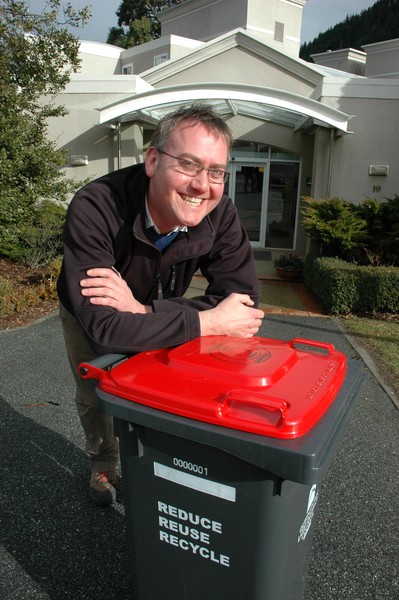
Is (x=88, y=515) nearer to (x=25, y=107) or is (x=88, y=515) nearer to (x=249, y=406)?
(x=249, y=406)

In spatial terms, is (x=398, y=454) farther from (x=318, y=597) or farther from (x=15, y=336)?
(x=15, y=336)

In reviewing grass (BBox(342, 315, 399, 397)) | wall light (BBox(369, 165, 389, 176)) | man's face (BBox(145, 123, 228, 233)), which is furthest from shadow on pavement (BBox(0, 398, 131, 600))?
wall light (BBox(369, 165, 389, 176))

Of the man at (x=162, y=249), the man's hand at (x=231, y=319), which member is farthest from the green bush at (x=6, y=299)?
the man's hand at (x=231, y=319)

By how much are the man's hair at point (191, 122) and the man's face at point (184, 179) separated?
0.02 m

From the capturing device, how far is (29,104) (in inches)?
314

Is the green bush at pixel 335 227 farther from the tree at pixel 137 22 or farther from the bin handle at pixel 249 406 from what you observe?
Result: the tree at pixel 137 22

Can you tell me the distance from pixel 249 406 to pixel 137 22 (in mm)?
40434

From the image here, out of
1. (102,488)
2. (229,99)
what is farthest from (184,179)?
(229,99)

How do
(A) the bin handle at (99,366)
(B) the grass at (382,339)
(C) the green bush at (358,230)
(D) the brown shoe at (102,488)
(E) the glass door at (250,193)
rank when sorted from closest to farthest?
(A) the bin handle at (99,366) < (D) the brown shoe at (102,488) < (B) the grass at (382,339) < (C) the green bush at (358,230) < (E) the glass door at (250,193)

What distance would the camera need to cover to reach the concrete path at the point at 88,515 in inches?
85.4

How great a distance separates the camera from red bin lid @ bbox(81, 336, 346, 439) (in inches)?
48.1

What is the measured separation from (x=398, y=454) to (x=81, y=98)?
10537 millimetres

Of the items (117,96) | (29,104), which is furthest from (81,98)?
(29,104)

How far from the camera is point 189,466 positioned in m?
1.35
